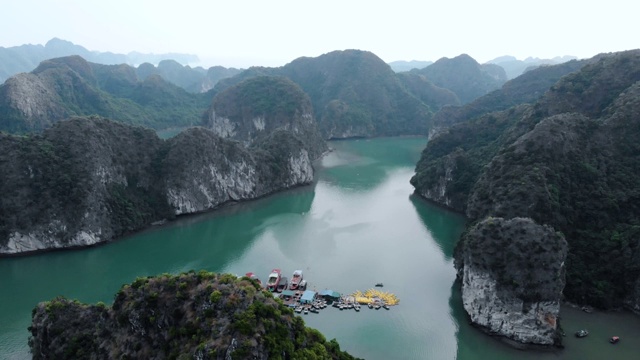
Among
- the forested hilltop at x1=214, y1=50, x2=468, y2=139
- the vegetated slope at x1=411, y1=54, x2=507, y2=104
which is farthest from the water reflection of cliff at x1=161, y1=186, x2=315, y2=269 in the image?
the vegetated slope at x1=411, y1=54, x2=507, y2=104

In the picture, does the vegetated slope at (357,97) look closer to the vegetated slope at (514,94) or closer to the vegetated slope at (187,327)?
the vegetated slope at (514,94)

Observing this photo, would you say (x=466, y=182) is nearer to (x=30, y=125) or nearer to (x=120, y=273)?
(x=120, y=273)

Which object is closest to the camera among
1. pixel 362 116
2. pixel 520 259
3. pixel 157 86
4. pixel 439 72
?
pixel 520 259

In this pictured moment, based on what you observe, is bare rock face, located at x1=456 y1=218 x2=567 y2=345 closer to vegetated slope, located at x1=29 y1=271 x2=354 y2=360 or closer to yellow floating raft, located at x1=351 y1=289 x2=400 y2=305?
yellow floating raft, located at x1=351 y1=289 x2=400 y2=305

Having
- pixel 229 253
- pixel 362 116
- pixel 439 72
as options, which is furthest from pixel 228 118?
pixel 439 72

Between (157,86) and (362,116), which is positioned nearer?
(362,116)

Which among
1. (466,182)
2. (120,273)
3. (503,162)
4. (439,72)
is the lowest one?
(120,273)

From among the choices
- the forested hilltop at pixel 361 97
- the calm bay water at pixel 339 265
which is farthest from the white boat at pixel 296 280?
the forested hilltop at pixel 361 97
